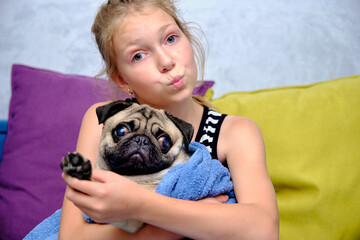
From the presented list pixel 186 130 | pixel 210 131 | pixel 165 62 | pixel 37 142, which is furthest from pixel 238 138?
pixel 37 142

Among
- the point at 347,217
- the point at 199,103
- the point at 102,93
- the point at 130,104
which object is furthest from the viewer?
the point at 102,93

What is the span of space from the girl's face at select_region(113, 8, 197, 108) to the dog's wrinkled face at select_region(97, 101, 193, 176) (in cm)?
11

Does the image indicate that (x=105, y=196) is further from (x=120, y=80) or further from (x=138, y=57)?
(x=120, y=80)

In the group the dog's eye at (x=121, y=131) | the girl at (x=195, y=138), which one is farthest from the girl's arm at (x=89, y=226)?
the dog's eye at (x=121, y=131)

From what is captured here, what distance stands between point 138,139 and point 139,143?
17 millimetres

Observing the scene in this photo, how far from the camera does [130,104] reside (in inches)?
49.3

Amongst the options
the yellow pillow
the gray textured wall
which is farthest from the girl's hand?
the gray textured wall

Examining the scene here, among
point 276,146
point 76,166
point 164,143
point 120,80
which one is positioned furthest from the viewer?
point 276,146

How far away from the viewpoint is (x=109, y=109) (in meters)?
1.15

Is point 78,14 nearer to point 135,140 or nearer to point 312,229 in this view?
point 135,140

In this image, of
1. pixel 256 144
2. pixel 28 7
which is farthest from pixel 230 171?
pixel 28 7

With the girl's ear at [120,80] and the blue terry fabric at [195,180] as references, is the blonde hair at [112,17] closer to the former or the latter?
the girl's ear at [120,80]

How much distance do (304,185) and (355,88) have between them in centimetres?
Result: 56

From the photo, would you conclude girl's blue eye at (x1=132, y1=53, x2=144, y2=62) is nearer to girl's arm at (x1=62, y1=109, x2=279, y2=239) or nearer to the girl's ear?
the girl's ear
